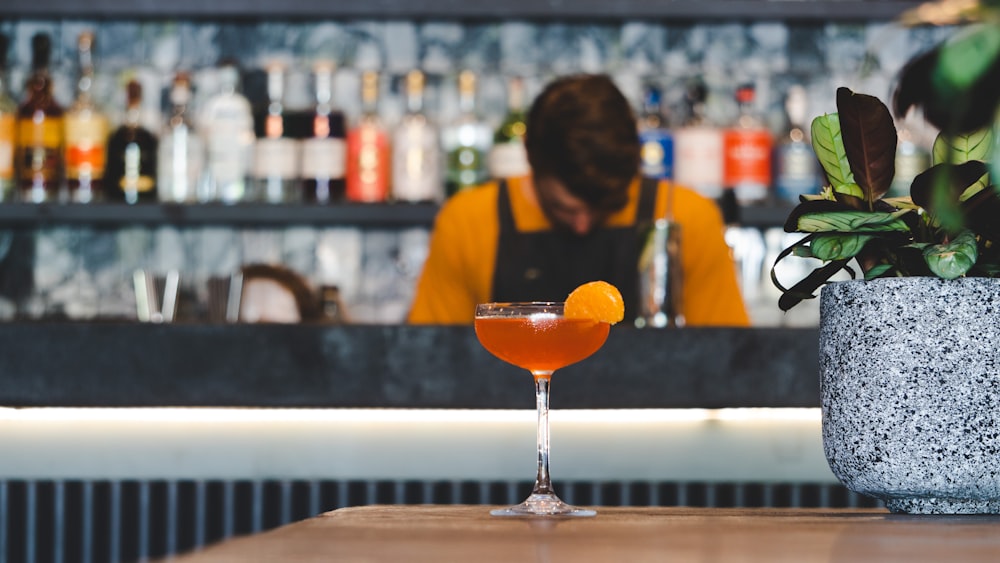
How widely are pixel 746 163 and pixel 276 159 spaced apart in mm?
1017

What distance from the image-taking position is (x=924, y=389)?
79cm

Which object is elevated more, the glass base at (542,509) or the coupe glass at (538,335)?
the coupe glass at (538,335)

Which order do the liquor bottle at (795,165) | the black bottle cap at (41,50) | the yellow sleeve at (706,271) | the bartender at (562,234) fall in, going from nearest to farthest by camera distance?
the bartender at (562,234)
the yellow sleeve at (706,271)
the black bottle cap at (41,50)
the liquor bottle at (795,165)

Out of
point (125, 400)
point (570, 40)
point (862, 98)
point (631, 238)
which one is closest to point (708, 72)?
point (570, 40)

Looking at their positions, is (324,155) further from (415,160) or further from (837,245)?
(837,245)

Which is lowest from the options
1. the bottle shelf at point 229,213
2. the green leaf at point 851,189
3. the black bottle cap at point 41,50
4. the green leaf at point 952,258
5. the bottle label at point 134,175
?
the green leaf at point 952,258

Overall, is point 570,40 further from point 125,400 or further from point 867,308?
point 867,308

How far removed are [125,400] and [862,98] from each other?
1.06m

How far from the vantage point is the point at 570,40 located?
2.96 metres

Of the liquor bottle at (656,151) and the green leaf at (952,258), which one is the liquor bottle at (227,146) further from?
the green leaf at (952,258)

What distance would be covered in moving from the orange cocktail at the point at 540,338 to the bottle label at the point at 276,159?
1691 millimetres

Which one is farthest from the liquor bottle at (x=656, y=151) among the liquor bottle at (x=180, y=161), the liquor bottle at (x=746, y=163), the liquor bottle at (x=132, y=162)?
the liquor bottle at (x=132, y=162)

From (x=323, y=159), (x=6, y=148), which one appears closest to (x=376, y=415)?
(x=323, y=159)

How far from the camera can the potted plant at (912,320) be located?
2.59ft
